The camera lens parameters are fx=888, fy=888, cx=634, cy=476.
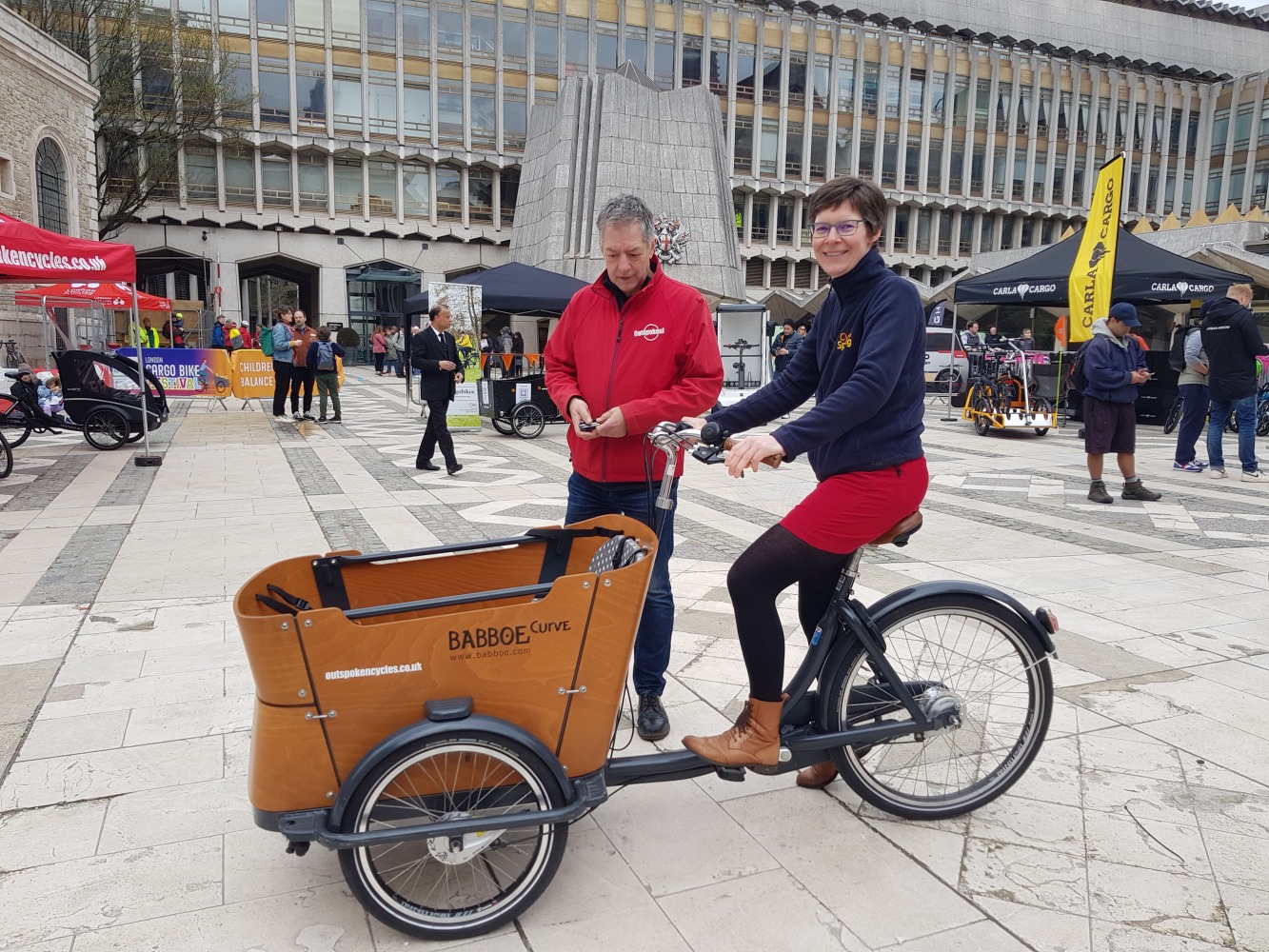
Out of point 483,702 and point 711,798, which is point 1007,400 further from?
point 483,702

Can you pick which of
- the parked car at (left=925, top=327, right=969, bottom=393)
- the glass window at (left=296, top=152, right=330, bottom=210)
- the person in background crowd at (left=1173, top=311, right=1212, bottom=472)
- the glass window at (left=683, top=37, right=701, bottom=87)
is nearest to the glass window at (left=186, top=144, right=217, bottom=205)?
the glass window at (left=296, top=152, right=330, bottom=210)

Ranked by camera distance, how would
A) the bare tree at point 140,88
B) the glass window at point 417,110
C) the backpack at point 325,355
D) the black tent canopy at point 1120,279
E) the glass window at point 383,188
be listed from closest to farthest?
the black tent canopy at point 1120,279
the backpack at point 325,355
the bare tree at point 140,88
the glass window at point 417,110
the glass window at point 383,188

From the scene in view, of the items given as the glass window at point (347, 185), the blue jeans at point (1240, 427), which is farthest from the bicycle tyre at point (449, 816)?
the glass window at point (347, 185)

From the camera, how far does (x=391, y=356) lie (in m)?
35.4

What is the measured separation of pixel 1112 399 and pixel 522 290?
934 cm

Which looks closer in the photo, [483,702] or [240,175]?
[483,702]

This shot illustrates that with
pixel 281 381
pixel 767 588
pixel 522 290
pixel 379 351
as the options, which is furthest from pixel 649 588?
pixel 379 351

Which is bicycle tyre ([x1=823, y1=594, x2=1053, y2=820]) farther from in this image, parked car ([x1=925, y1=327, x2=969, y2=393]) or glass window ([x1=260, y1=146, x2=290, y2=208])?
glass window ([x1=260, y1=146, x2=290, y2=208])

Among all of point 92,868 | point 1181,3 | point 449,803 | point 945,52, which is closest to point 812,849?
point 449,803

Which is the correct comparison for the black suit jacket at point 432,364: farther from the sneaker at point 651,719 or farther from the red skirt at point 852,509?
the red skirt at point 852,509

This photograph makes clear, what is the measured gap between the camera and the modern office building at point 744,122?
4034 cm

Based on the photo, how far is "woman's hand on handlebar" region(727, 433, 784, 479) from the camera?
2.33m

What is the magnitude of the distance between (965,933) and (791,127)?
5162 cm

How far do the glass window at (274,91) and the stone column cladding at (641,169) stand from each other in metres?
13.0
